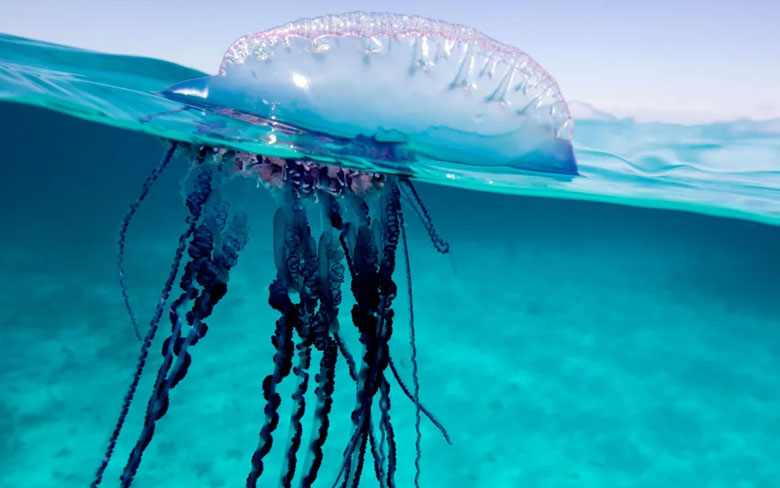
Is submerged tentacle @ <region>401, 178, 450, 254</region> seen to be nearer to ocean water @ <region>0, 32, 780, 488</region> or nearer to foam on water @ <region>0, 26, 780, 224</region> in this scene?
ocean water @ <region>0, 32, 780, 488</region>

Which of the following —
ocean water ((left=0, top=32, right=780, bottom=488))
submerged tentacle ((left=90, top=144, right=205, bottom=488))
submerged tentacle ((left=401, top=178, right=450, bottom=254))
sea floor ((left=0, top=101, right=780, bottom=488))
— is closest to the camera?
submerged tentacle ((left=90, top=144, right=205, bottom=488))

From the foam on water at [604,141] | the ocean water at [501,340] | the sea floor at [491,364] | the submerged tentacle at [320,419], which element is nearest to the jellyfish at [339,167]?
the submerged tentacle at [320,419]

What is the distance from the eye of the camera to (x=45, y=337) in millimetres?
8336

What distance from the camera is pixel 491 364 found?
8.32 metres

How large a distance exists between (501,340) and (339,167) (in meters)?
7.01

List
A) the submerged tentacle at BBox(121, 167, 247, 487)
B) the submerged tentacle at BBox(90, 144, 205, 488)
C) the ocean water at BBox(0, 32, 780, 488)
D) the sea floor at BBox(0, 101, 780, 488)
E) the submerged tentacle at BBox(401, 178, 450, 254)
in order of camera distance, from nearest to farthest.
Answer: the submerged tentacle at BBox(90, 144, 205, 488)
the submerged tentacle at BBox(121, 167, 247, 487)
the submerged tentacle at BBox(401, 178, 450, 254)
the ocean water at BBox(0, 32, 780, 488)
the sea floor at BBox(0, 101, 780, 488)

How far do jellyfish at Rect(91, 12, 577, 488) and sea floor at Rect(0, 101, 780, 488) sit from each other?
274 centimetres

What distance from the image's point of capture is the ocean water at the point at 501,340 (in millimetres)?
5730

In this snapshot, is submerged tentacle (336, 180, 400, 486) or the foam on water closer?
submerged tentacle (336, 180, 400, 486)

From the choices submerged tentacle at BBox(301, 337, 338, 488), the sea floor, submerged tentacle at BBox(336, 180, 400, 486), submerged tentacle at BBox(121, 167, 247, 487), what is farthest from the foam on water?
submerged tentacle at BBox(301, 337, 338, 488)

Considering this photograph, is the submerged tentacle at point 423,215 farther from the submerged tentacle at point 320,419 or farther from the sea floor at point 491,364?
the sea floor at point 491,364

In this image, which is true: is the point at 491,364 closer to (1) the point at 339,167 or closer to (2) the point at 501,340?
(2) the point at 501,340

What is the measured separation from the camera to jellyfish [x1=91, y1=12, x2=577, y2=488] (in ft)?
6.42

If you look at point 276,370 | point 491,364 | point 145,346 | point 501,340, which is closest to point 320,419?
point 276,370
